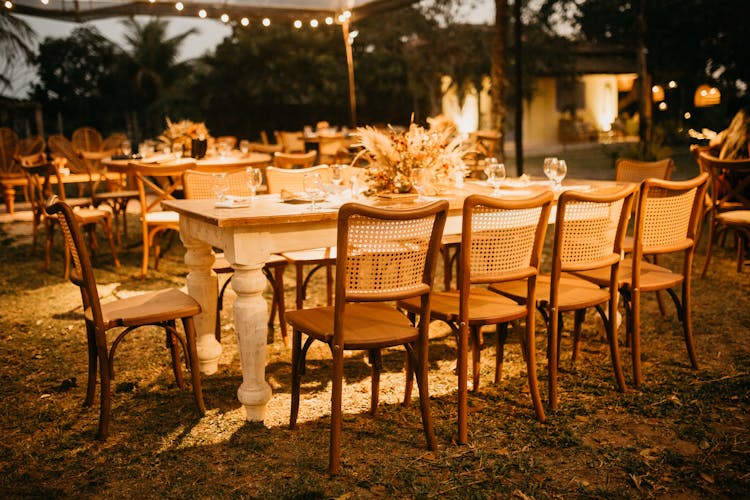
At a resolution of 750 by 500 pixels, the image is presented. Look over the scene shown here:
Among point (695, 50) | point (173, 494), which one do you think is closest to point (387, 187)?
point (173, 494)

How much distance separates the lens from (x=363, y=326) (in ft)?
10.6

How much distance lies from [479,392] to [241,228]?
59.6 inches

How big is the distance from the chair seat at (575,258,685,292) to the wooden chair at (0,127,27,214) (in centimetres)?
895

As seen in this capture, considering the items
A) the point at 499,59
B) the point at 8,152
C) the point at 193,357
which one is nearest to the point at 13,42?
the point at 8,152

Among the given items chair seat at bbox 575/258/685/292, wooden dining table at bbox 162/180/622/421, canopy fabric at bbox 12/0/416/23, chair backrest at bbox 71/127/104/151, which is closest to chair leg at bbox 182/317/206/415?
wooden dining table at bbox 162/180/622/421

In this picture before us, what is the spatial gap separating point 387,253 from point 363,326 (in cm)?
38

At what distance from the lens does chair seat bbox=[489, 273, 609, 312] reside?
12.1 feet

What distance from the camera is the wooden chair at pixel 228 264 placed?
4496 mm

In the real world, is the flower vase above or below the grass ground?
above

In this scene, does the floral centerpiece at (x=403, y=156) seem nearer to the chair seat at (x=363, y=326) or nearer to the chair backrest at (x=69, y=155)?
the chair seat at (x=363, y=326)

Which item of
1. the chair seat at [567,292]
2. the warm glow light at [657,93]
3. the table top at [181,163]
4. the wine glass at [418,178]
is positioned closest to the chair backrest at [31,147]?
the table top at [181,163]

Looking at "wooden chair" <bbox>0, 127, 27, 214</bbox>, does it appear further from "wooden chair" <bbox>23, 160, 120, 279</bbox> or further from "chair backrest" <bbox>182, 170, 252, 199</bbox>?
"chair backrest" <bbox>182, 170, 252, 199</bbox>

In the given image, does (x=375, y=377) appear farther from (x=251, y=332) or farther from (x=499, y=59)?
(x=499, y=59)

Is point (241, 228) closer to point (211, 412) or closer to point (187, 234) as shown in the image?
point (187, 234)
